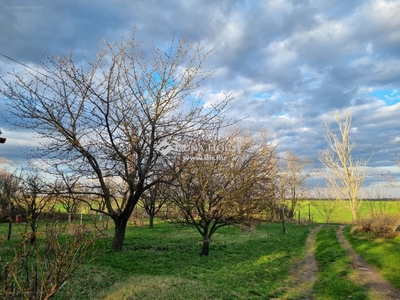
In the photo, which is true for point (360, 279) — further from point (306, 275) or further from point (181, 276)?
point (181, 276)

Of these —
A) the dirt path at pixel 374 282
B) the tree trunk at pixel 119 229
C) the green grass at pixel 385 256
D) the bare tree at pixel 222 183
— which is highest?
the bare tree at pixel 222 183

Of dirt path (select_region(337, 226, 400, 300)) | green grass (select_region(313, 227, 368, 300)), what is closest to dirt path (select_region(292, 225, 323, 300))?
green grass (select_region(313, 227, 368, 300))

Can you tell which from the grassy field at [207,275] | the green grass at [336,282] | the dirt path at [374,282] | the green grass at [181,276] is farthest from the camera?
the dirt path at [374,282]

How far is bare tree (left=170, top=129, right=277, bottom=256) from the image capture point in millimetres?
10656

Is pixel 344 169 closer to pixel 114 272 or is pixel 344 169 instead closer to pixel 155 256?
pixel 155 256

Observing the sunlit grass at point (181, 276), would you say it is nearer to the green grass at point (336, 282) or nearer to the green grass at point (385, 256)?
the green grass at point (336, 282)

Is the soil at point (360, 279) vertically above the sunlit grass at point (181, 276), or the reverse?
the sunlit grass at point (181, 276)

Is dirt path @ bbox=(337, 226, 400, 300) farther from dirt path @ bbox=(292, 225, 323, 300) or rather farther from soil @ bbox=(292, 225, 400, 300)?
dirt path @ bbox=(292, 225, 323, 300)

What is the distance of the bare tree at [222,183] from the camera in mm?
10656

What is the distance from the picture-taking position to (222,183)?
10984 millimetres

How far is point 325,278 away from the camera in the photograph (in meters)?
9.03

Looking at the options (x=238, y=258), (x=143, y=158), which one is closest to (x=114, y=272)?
(x=143, y=158)

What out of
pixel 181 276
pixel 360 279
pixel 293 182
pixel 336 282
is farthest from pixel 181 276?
pixel 293 182

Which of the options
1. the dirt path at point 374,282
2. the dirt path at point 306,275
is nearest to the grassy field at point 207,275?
the dirt path at point 306,275
